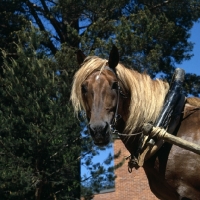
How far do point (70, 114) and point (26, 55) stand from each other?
6.01ft

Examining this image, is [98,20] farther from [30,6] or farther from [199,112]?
[199,112]

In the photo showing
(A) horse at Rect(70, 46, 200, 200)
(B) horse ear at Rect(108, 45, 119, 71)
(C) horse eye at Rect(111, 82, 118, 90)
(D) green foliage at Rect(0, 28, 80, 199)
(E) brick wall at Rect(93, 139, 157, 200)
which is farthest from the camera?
(E) brick wall at Rect(93, 139, 157, 200)

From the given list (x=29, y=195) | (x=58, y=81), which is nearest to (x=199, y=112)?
(x=58, y=81)

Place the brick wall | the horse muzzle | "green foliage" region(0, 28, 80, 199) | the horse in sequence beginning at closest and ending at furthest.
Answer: the horse muzzle, the horse, "green foliage" region(0, 28, 80, 199), the brick wall

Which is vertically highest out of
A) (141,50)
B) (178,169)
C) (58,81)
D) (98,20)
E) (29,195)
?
(98,20)

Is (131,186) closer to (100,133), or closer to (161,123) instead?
(161,123)

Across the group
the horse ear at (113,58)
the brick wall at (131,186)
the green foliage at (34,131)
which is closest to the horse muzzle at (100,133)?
the horse ear at (113,58)

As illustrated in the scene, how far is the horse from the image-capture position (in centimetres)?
381

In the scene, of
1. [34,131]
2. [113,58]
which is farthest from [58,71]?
[113,58]

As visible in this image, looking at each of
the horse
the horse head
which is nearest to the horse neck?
the horse

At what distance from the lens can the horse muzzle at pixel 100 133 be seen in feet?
12.0

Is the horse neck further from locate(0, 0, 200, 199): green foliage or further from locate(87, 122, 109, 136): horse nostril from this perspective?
locate(0, 0, 200, 199): green foliage

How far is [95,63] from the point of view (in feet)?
13.8

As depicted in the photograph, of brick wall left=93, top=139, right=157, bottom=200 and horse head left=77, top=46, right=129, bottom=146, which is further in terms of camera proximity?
brick wall left=93, top=139, right=157, bottom=200
